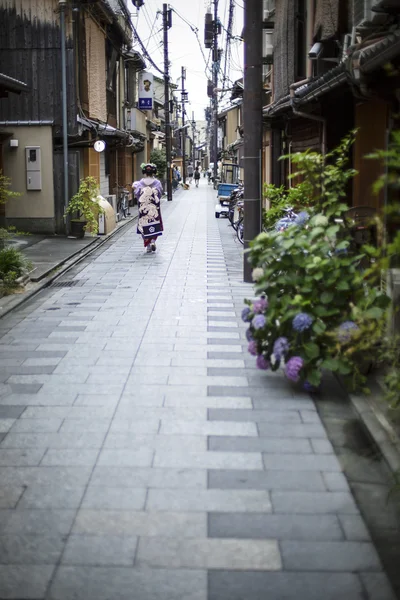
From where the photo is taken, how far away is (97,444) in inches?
234

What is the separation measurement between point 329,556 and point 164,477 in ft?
4.88

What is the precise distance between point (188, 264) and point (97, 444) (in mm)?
10997

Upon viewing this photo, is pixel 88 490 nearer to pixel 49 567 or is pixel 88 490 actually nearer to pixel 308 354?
pixel 49 567

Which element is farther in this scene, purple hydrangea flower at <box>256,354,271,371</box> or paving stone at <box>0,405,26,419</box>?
purple hydrangea flower at <box>256,354,271,371</box>

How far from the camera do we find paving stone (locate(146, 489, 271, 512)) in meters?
4.79

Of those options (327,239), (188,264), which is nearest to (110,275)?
(188,264)

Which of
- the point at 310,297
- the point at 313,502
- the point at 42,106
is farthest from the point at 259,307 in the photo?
the point at 42,106

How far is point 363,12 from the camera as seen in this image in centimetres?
1027

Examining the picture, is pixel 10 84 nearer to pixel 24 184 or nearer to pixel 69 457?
pixel 24 184

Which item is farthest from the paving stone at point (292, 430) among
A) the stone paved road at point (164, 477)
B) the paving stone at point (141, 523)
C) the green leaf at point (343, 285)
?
the paving stone at point (141, 523)

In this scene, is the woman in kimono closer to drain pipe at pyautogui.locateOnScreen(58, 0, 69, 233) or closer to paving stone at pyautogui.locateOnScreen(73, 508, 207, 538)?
drain pipe at pyautogui.locateOnScreen(58, 0, 69, 233)

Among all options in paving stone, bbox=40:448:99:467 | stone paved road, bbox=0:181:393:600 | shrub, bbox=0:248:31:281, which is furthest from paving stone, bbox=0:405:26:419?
shrub, bbox=0:248:31:281

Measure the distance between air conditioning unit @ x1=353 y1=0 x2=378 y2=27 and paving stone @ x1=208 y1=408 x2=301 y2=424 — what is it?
17.8ft

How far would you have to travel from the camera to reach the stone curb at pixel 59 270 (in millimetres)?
11946
